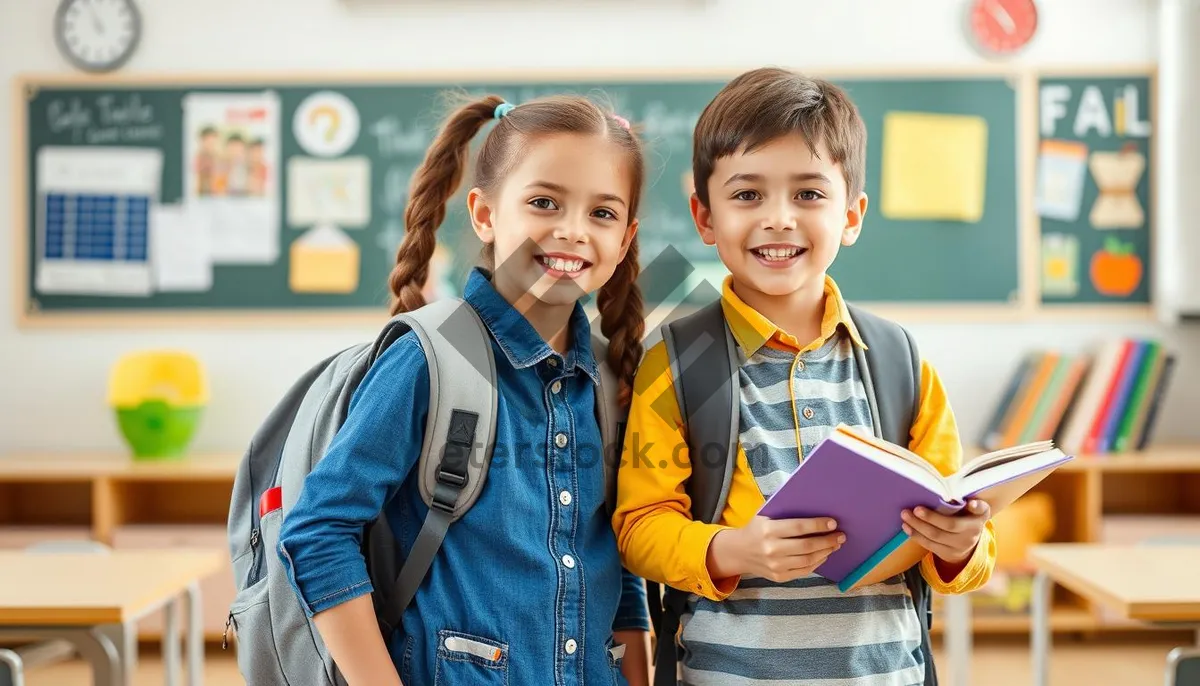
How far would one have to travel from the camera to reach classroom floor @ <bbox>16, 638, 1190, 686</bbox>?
314cm

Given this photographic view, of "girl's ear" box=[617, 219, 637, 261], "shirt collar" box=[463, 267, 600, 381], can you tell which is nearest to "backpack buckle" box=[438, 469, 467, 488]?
"shirt collar" box=[463, 267, 600, 381]

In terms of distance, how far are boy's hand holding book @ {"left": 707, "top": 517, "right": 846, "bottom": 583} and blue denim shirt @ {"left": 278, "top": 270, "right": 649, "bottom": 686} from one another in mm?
181

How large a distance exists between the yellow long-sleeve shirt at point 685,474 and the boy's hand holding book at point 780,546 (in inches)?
1.6

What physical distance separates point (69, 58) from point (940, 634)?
361 cm

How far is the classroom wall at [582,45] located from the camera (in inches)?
143

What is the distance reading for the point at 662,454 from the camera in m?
1.25

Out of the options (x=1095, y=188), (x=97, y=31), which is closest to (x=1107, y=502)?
(x=1095, y=188)

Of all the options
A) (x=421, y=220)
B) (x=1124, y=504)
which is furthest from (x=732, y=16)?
(x=421, y=220)

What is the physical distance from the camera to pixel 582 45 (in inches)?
143

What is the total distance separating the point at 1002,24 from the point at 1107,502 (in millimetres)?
1715

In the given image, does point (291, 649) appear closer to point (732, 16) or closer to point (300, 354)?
point (300, 354)

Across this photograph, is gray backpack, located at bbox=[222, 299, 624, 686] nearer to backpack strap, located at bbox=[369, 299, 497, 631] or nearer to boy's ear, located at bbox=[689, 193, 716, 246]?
backpack strap, located at bbox=[369, 299, 497, 631]

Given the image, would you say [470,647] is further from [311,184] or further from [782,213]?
[311,184]

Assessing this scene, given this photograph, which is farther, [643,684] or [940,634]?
[940,634]
